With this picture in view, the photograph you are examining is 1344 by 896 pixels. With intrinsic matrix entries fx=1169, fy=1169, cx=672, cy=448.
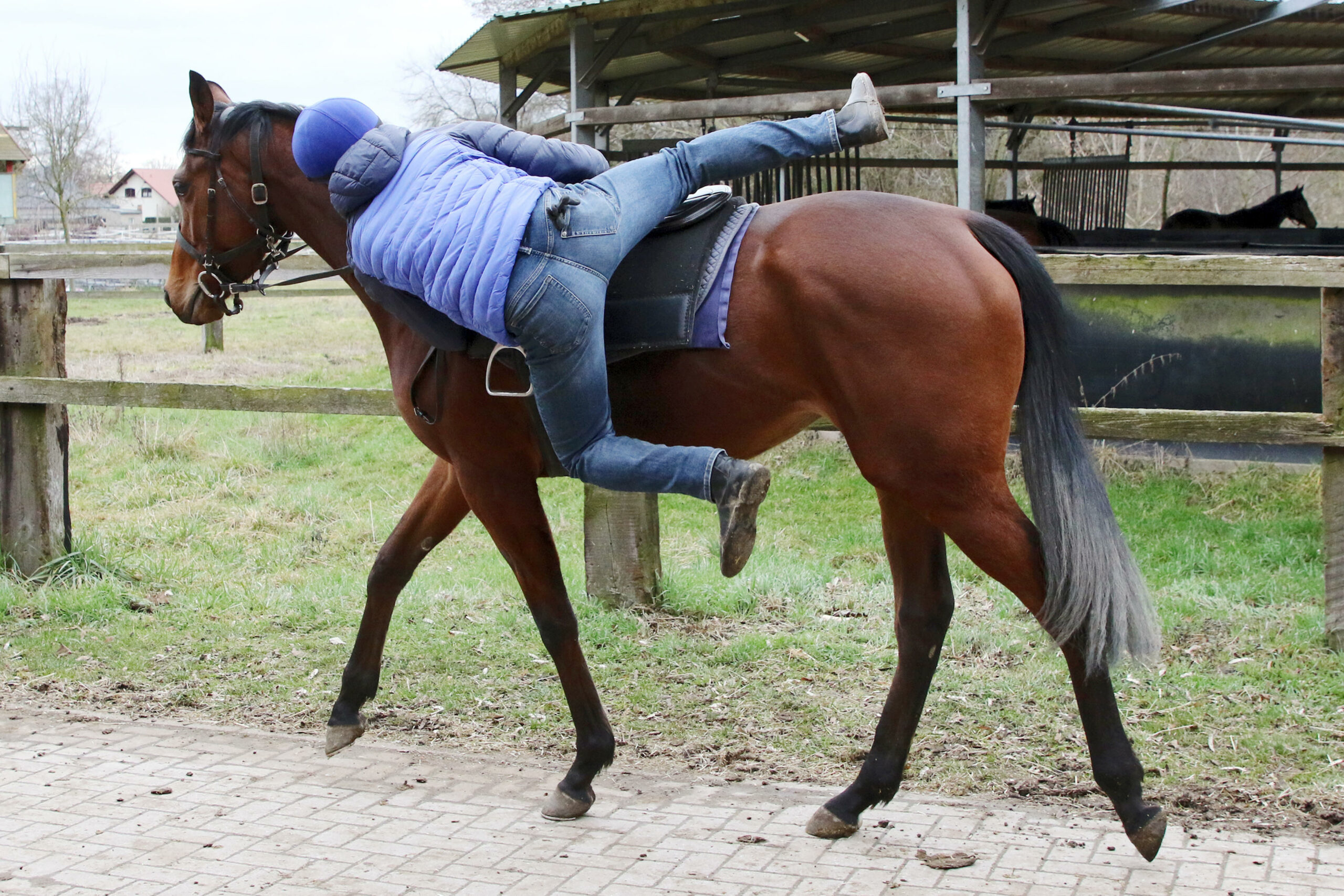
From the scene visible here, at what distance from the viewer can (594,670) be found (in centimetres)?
470

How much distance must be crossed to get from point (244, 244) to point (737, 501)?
1.95 metres

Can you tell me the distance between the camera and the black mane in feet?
12.1

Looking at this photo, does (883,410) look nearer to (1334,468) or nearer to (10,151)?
(1334,468)

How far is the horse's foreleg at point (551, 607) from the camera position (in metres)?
3.50

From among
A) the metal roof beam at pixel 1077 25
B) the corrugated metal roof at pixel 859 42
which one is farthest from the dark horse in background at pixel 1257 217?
the metal roof beam at pixel 1077 25

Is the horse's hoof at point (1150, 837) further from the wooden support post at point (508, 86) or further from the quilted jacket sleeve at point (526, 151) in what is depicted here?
the wooden support post at point (508, 86)

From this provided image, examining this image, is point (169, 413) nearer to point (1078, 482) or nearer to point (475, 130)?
point (475, 130)

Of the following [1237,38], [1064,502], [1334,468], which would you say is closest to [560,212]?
[1064,502]

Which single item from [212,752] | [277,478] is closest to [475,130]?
[212,752]

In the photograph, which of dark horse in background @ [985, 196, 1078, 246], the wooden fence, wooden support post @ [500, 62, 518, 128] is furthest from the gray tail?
wooden support post @ [500, 62, 518, 128]

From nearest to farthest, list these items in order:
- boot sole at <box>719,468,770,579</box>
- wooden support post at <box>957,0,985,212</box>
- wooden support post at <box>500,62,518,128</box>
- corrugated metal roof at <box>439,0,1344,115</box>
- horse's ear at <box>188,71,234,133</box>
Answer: boot sole at <box>719,468,770,579</box> < horse's ear at <box>188,71,234,133</box> < wooden support post at <box>957,0,985,212</box> < corrugated metal roof at <box>439,0,1344,115</box> < wooden support post at <box>500,62,518,128</box>

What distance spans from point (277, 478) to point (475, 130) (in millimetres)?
5956

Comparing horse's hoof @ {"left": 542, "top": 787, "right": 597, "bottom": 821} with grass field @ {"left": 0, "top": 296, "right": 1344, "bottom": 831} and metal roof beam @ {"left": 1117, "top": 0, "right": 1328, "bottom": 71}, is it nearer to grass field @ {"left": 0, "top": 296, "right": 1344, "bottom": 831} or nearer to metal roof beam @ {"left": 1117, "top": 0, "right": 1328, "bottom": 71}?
grass field @ {"left": 0, "top": 296, "right": 1344, "bottom": 831}

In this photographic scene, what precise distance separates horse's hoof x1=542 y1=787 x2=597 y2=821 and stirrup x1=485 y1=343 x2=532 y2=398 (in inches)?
47.1
